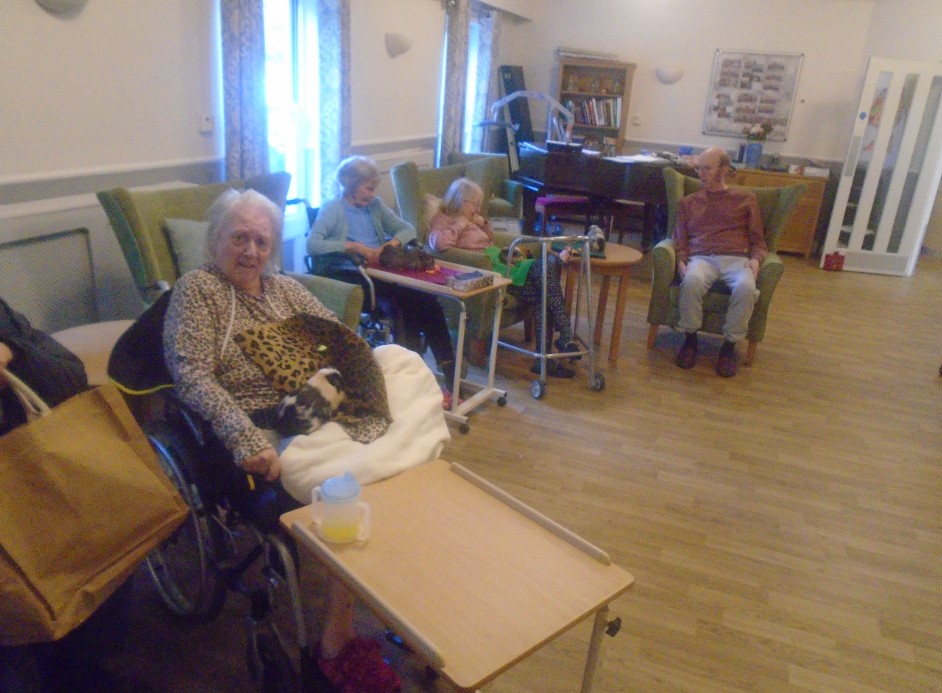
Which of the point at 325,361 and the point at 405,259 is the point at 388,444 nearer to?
the point at 325,361

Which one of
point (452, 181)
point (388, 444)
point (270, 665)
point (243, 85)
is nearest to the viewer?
point (270, 665)

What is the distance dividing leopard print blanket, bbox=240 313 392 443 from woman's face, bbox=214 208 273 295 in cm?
15

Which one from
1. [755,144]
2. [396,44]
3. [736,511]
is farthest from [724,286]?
[755,144]

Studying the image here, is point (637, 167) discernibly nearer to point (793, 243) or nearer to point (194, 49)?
point (793, 243)

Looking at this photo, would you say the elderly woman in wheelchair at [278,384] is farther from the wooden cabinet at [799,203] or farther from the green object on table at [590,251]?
the wooden cabinet at [799,203]

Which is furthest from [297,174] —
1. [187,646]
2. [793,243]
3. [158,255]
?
[793,243]

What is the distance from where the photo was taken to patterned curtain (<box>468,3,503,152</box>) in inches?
253

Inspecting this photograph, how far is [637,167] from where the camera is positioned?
5438 millimetres

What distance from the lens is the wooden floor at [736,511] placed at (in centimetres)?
185

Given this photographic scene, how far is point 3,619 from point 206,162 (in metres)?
2.48

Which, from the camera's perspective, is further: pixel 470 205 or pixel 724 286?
pixel 724 286

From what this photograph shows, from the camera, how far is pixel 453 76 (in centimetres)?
552

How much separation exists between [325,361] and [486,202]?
3.28 metres

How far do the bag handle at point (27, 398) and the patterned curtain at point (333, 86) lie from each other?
2987 mm
